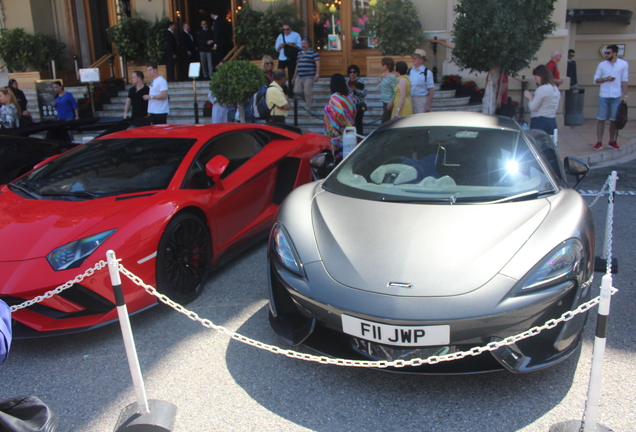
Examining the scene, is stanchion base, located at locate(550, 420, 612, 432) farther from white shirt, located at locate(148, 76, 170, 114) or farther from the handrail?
the handrail

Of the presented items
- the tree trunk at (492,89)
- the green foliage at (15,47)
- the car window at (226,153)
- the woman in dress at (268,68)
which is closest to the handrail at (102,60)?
the green foliage at (15,47)

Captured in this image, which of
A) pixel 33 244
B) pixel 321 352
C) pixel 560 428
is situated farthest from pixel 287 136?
pixel 560 428

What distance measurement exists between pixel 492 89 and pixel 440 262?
7852 millimetres

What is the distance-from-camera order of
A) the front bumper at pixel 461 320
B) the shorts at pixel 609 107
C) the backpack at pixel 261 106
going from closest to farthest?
1. the front bumper at pixel 461 320
2. the backpack at pixel 261 106
3. the shorts at pixel 609 107

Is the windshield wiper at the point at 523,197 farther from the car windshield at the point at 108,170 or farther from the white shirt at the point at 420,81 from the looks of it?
the white shirt at the point at 420,81

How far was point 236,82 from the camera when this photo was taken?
916cm

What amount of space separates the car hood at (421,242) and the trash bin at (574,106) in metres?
11.2

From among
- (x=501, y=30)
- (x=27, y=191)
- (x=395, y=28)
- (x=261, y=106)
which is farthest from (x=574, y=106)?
(x=27, y=191)

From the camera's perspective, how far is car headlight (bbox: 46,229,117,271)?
11.0ft

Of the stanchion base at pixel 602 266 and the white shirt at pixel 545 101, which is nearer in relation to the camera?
the stanchion base at pixel 602 266

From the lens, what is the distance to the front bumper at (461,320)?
2588 mm

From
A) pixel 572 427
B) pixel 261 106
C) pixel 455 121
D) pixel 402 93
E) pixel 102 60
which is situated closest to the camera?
pixel 572 427

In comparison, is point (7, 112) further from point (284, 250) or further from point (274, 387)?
point (274, 387)

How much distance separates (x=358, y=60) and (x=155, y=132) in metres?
10.4
